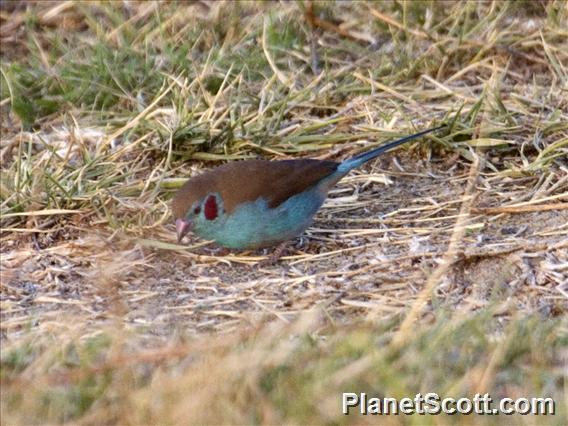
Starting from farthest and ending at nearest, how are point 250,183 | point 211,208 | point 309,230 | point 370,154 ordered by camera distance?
point 370,154
point 309,230
point 250,183
point 211,208

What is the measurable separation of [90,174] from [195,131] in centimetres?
55

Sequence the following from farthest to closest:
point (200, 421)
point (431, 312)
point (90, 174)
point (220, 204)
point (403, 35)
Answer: point (403, 35) → point (90, 174) → point (220, 204) → point (431, 312) → point (200, 421)

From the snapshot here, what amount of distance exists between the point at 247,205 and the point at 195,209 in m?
0.22

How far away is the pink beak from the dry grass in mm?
127

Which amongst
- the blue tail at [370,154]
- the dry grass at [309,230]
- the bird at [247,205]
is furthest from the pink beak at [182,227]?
the blue tail at [370,154]

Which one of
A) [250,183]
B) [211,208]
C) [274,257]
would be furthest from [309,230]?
[211,208]

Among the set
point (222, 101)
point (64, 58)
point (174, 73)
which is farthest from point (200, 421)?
point (64, 58)

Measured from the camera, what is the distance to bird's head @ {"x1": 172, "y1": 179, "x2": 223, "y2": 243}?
4.86 metres

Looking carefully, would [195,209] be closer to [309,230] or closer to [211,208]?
[211,208]

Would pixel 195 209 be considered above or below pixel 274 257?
above

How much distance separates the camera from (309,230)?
5273 millimetres

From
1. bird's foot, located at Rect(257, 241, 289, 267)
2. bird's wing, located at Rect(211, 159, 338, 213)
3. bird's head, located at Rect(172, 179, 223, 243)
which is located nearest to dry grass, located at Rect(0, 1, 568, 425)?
bird's foot, located at Rect(257, 241, 289, 267)

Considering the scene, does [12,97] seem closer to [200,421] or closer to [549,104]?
[549,104]

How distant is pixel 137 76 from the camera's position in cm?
657
